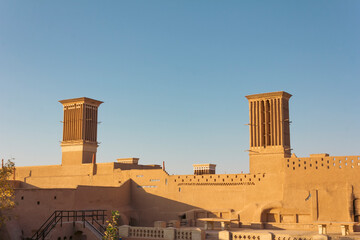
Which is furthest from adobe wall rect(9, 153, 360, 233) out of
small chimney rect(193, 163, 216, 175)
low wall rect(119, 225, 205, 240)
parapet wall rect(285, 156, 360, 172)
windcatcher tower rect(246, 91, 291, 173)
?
low wall rect(119, 225, 205, 240)

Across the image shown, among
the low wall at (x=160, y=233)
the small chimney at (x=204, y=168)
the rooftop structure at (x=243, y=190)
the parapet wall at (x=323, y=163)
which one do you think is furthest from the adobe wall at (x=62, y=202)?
the parapet wall at (x=323, y=163)

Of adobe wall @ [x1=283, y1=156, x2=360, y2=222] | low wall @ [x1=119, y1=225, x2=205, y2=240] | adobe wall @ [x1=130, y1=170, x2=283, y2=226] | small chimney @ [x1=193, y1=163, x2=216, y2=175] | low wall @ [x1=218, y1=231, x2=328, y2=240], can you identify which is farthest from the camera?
small chimney @ [x1=193, y1=163, x2=216, y2=175]

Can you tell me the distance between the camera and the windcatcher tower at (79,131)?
46.1 meters

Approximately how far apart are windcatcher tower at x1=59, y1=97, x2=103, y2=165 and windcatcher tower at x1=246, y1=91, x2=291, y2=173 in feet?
54.7

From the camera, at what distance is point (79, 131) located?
4650 centimetres

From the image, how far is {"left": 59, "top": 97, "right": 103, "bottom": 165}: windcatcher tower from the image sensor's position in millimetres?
46125

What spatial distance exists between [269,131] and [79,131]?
19.4 metres

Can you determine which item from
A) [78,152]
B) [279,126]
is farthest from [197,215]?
[78,152]

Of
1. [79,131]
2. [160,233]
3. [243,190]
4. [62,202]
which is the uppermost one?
[79,131]

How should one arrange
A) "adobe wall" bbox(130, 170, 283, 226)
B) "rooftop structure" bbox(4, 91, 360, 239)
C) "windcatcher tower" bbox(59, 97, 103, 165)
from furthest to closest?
"windcatcher tower" bbox(59, 97, 103, 165) < "adobe wall" bbox(130, 170, 283, 226) < "rooftop structure" bbox(4, 91, 360, 239)

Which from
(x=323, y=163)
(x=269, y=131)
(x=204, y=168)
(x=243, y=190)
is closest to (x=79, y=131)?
(x=204, y=168)

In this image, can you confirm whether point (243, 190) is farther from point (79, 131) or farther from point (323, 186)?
point (79, 131)

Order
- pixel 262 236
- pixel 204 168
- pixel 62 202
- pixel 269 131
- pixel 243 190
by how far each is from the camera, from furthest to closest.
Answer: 1. pixel 204 168
2. pixel 269 131
3. pixel 243 190
4. pixel 62 202
5. pixel 262 236

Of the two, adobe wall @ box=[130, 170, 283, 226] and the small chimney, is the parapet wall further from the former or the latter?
the small chimney
